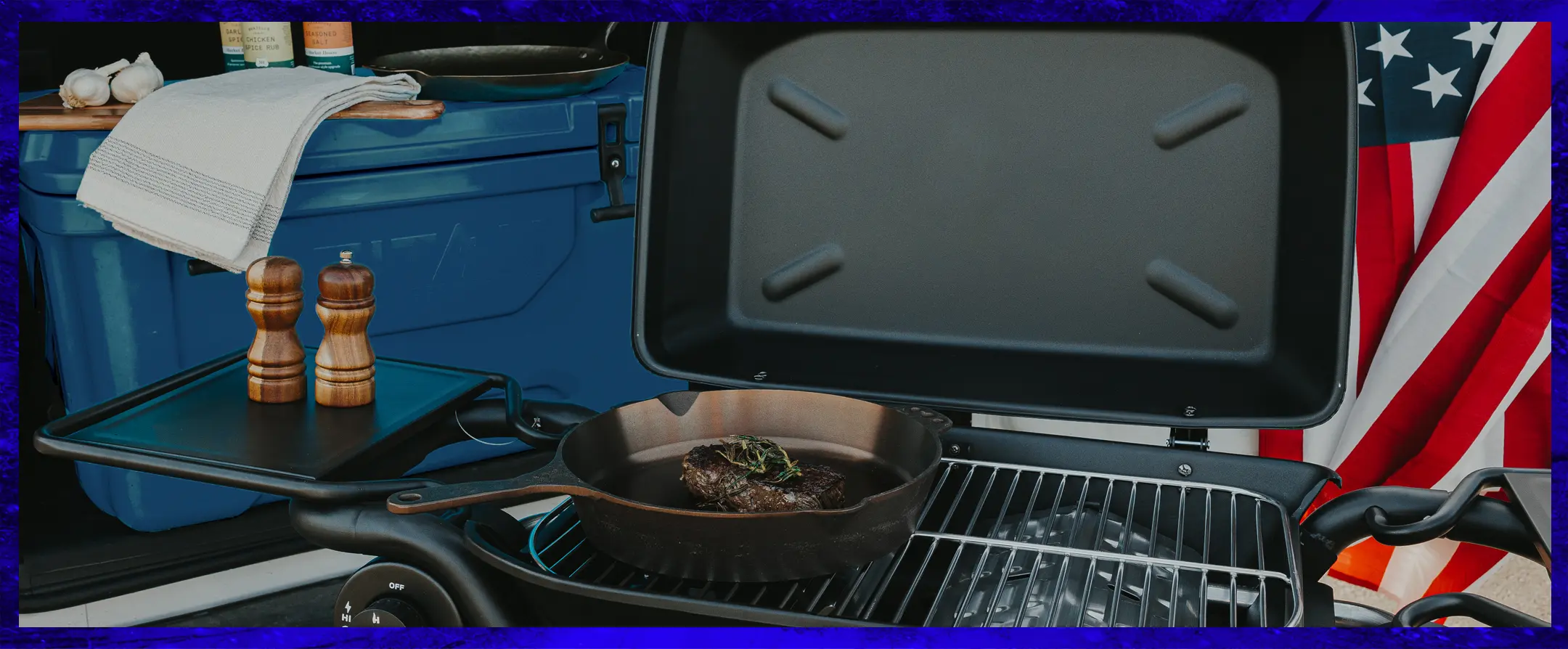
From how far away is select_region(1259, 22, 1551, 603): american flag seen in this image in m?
1.05

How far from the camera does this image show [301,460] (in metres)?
0.80

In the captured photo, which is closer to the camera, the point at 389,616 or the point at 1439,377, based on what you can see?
the point at 389,616

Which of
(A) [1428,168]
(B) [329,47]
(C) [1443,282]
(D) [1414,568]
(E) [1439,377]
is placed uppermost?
(B) [329,47]

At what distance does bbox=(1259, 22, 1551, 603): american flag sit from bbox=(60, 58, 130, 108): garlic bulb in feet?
3.81

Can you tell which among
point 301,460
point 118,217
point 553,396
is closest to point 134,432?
point 301,460

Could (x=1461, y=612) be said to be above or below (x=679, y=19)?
below

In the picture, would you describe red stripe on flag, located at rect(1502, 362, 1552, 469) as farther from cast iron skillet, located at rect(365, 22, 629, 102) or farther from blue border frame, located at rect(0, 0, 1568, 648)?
cast iron skillet, located at rect(365, 22, 629, 102)

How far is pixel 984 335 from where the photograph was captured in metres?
1.07

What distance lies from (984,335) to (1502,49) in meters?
0.47

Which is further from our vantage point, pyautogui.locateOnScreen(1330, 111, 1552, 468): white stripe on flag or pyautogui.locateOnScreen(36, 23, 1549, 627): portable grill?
pyautogui.locateOnScreen(1330, 111, 1552, 468): white stripe on flag

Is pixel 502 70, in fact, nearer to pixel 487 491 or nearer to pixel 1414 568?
pixel 487 491

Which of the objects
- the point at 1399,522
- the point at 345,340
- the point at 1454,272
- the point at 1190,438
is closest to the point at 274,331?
the point at 345,340

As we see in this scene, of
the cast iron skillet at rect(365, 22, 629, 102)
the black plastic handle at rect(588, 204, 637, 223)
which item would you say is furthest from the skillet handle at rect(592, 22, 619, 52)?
the black plastic handle at rect(588, 204, 637, 223)

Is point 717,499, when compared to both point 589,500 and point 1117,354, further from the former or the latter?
point 1117,354
